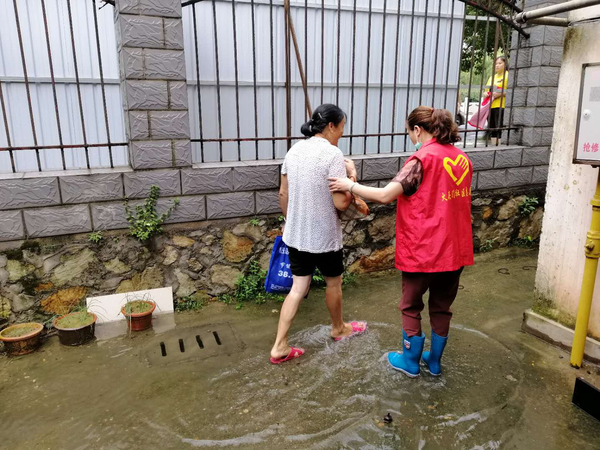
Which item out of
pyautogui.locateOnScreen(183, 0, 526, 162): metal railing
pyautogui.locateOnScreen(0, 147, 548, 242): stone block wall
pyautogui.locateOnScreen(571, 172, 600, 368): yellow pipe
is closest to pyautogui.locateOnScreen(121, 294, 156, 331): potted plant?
pyautogui.locateOnScreen(0, 147, 548, 242): stone block wall

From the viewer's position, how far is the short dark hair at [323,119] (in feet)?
9.91

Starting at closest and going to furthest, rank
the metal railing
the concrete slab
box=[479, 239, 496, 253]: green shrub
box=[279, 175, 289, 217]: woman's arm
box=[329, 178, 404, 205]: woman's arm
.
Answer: box=[329, 178, 404, 205]: woman's arm
the concrete slab
box=[279, 175, 289, 217]: woman's arm
the metal railing
box=[479, 239, 496, 253]: green shrub

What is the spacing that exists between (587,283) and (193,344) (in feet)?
9.23

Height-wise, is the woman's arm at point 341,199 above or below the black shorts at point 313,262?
above

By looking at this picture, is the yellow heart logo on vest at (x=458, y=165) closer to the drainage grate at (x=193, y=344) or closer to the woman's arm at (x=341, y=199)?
the woman's arm at (x=341, y=199)

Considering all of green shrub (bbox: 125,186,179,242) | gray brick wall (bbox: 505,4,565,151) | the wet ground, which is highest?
gray brick wall (bbox: 505,4,565,151)

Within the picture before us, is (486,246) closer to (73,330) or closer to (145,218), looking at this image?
(145,218)

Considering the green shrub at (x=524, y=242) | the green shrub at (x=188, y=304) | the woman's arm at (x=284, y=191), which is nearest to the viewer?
the woman's arm at (x=284, y=191)

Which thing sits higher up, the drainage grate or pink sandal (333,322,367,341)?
pink sandal (333,322,367,341)

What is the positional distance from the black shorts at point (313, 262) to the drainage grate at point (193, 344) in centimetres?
80

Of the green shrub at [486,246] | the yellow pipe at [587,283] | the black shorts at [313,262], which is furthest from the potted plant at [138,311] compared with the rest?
the green shrub at [486,246]

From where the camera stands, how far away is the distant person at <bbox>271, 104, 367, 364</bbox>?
2.98m

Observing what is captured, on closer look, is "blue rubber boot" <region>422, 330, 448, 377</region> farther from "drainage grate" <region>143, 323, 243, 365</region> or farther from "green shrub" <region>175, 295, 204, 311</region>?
"green shrub" <region>175, 295, 204, 311</region>

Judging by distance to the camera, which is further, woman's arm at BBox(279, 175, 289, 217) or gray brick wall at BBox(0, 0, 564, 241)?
gray brick wall at BBox(0, 0, 564, 241)
